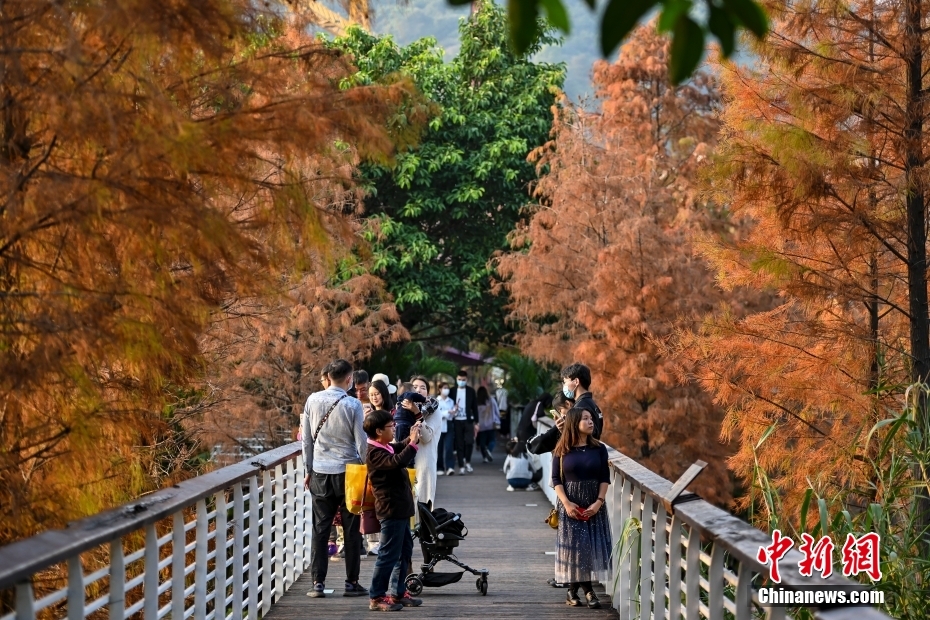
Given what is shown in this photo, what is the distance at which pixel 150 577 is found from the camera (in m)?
5.27

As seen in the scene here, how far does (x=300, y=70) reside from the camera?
5.79m

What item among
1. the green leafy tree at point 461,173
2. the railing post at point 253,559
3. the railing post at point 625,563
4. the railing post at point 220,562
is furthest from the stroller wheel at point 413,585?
the green leafy tree at point 461,173

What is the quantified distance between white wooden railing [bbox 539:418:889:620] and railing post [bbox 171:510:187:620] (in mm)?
2416

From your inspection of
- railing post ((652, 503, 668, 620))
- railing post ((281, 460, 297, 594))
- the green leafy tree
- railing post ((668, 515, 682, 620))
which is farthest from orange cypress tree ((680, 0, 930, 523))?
the green leafy tree

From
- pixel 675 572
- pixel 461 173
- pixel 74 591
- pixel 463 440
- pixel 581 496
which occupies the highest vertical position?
pixel 461 173

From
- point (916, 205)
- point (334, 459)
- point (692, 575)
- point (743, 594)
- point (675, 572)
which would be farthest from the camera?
point (916, 205)

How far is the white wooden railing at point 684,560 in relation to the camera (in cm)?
421

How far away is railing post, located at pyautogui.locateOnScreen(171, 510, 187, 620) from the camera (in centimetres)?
567

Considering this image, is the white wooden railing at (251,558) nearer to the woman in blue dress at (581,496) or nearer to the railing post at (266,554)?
the railing post at (266,554)

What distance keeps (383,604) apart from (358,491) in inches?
33.0

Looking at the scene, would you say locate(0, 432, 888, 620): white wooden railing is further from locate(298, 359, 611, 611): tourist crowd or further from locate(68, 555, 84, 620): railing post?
locate(298, 359, 611, 611): tourist crowd

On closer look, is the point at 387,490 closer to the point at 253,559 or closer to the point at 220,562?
the point at 253,559

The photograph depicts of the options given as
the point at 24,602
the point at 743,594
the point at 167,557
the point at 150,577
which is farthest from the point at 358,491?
the point at 24,602

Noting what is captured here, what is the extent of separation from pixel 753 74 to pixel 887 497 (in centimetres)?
550
